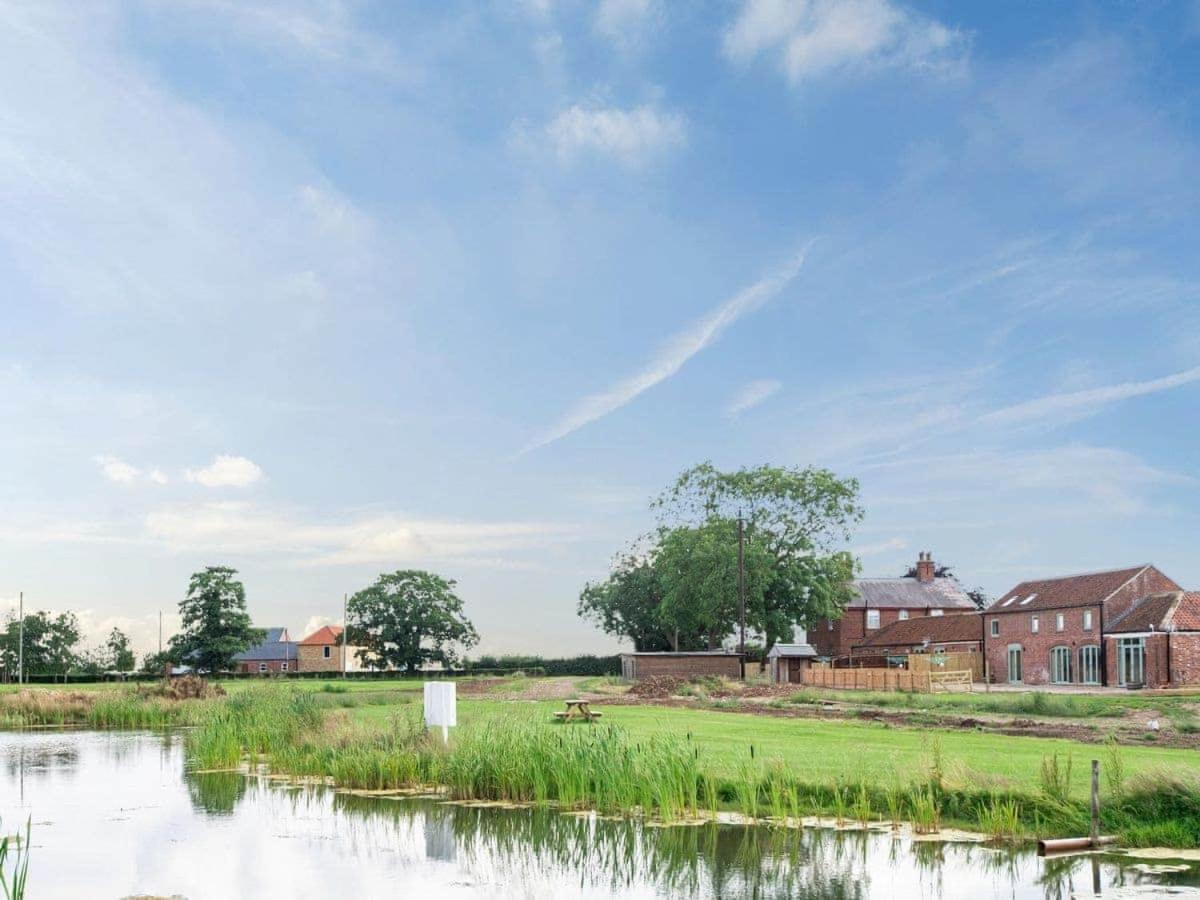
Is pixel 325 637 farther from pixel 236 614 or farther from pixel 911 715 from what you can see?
pixel 911 715

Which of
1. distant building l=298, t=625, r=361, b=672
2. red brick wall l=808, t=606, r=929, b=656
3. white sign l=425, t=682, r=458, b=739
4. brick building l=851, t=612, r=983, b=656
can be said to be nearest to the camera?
white sign l=425, t=682, r=458, b=739

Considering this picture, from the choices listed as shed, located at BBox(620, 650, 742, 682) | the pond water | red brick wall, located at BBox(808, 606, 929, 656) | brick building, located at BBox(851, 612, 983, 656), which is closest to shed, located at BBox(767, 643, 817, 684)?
shed, located at BBox(620, 650, 742, 682)

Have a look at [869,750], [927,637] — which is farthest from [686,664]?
[869,750]

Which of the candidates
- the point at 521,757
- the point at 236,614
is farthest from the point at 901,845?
the point at 236,614

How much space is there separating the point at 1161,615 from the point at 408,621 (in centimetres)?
→ 6076

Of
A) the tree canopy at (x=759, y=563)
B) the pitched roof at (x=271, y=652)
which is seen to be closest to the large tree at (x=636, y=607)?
the tree canopy at (x=759, y=563)

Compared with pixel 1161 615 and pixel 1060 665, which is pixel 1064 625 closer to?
pixel 1060 665

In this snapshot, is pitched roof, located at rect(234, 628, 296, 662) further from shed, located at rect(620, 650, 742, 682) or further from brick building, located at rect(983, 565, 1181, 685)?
brick building, located at rect(983, 565, 1181, 685)

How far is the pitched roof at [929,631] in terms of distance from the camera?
76.4m

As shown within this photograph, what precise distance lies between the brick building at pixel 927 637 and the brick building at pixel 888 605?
1.62 m

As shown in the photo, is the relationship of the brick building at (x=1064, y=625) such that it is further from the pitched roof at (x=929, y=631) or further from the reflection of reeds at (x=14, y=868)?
the reflection of reeds at (x=14, y=868)

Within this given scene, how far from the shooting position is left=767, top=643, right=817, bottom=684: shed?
66500 millimetres

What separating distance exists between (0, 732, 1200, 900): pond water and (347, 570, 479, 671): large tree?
8195 cm

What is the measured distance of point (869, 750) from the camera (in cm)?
2350
